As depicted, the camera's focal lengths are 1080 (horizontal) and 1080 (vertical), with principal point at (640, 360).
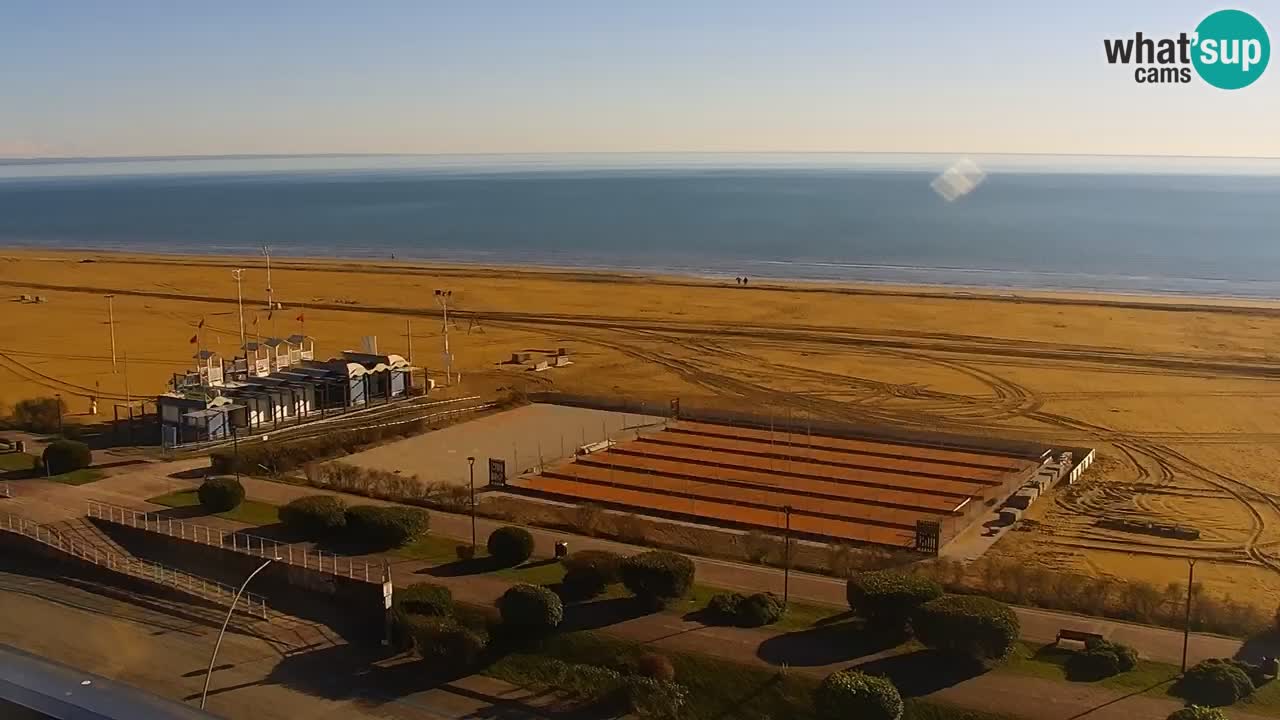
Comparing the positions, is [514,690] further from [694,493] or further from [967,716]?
[694,493]

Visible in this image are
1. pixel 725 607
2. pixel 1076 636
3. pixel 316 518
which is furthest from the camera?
pixel 316 518

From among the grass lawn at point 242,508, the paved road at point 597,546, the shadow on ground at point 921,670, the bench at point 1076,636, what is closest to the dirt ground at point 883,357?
the paved road at point 597,546

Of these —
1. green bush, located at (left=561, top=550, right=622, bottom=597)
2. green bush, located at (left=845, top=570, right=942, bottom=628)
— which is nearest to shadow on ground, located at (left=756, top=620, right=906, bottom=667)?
green bush, located at (left=845, top=570, right=942, bottom=628)

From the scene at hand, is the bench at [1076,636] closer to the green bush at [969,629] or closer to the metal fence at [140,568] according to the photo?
the green bush at [969,629]

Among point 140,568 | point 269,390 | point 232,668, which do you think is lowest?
point 232,668

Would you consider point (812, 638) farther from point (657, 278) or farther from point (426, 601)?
point (657, 278)

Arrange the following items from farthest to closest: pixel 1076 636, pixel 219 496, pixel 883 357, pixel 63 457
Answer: pixel 883 357
pixel 63 457
pixel 219 496
pixel 1076 636

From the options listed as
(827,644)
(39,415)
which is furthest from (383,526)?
(39,415)
